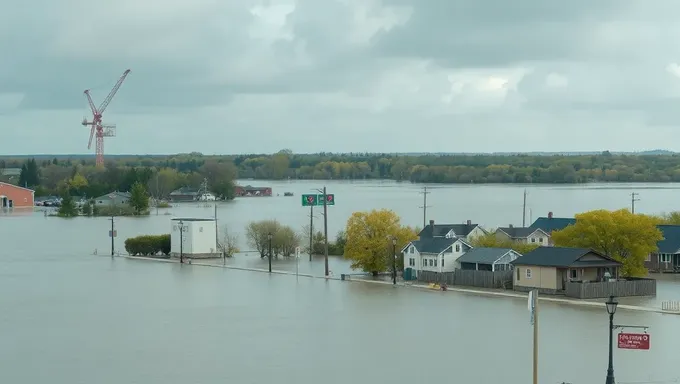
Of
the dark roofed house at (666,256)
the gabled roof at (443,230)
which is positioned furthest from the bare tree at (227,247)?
the dark roofed house at (666,256)

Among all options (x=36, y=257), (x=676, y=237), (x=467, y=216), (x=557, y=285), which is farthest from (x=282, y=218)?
(x=557, y=285)

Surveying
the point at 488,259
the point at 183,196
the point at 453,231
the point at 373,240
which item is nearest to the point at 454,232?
the point at 453,231

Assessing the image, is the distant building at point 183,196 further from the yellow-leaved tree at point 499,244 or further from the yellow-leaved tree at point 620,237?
the yellow-leaved tree at point 620,237

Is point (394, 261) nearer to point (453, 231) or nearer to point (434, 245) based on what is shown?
point (434, 245)

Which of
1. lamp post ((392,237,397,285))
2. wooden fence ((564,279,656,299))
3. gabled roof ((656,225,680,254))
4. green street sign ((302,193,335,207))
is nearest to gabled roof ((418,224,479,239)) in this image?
green street sign ((302,193,335,207))

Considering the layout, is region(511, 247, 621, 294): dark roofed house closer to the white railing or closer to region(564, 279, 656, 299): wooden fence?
region(564, 279, 656, 299): wooden fence
